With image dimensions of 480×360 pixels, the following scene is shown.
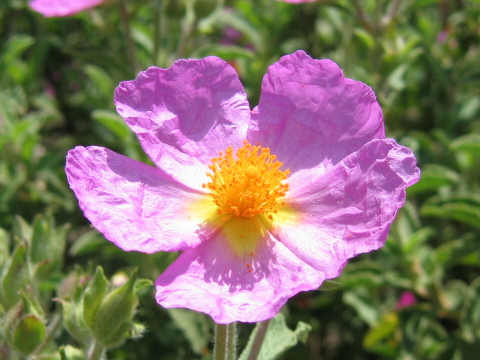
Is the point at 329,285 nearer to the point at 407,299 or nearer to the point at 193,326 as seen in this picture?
the point at 193,326

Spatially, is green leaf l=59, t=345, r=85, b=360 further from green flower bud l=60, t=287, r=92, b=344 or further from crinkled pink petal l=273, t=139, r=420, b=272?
crinkled pink petal l=273, t=139, r=420, b=272

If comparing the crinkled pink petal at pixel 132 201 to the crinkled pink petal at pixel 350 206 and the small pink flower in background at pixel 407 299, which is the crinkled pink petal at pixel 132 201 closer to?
the crinkled pink petal at pixel 350 206

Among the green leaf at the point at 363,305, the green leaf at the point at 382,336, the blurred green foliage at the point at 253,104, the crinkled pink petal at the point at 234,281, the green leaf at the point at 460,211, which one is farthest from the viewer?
the green leaf at the point at 363,305

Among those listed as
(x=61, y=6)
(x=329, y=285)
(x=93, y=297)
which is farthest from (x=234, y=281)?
(x=61, y=6)

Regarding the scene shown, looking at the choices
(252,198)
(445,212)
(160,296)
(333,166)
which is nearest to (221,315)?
(160,296)

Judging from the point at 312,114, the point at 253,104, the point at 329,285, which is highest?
the point at 312,114

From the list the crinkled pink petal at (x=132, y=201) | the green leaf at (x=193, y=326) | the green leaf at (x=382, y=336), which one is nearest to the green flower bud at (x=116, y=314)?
the crinkled pink petal at (x=132, y=201)

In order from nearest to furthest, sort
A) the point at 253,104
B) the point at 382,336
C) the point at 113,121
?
the point at 113,121, the point at 382,336, the point at 253,104
